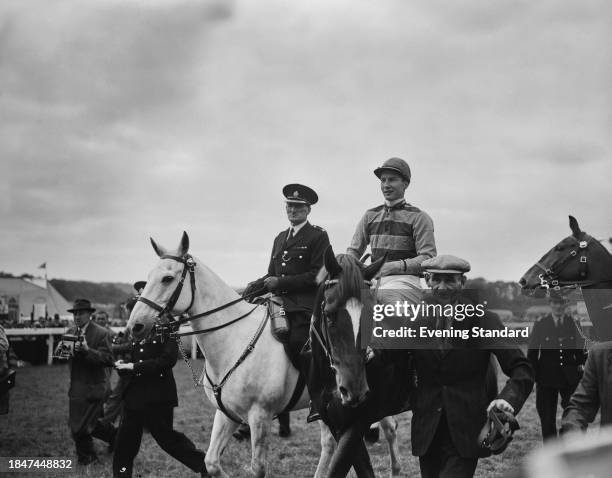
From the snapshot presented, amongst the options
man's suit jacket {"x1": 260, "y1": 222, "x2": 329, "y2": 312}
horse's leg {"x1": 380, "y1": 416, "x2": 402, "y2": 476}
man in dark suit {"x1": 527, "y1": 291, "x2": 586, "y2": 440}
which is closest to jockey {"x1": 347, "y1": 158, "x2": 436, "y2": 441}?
man's suit jacket {"x1": 260, "y1": 222, "x2": 329, "y2": 312}

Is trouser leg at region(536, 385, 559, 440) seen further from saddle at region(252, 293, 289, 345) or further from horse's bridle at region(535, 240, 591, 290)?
saddle at region(252, 293, 289, 345)

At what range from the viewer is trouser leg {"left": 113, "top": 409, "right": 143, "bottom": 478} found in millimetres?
6746

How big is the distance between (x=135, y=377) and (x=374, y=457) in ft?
12.7

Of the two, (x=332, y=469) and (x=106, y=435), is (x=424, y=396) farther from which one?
(x=106, y=435)

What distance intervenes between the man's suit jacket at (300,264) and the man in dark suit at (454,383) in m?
2.45

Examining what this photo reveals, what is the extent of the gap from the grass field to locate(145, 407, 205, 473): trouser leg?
4.32ft

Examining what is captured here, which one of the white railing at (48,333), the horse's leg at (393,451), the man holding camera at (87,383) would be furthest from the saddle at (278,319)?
the white railing at (48,333)

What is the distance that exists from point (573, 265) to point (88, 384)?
A: 23.3 ft

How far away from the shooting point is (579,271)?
5805mm

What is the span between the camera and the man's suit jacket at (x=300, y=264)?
Result: 6512mm

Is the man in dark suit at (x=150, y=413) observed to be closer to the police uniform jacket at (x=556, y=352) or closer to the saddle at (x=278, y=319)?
the saddle at (x=278, y=319)

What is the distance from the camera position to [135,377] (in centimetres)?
703

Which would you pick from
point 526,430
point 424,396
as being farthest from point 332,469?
point 526,430

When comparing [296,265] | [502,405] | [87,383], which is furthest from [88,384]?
[502,405]
